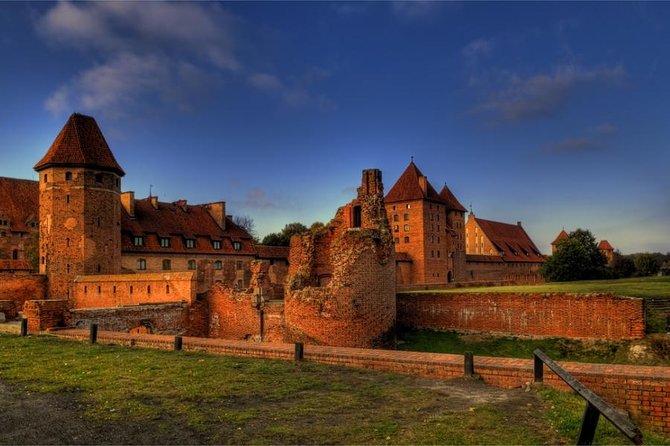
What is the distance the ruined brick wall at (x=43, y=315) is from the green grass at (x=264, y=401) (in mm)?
5148

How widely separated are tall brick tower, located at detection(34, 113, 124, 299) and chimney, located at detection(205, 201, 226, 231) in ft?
47.7

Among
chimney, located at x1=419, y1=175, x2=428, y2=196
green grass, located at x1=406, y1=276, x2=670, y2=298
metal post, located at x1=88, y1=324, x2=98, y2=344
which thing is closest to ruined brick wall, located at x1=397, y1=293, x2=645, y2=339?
green grass, located at x1=406, y1=276, x2=670, y2=298

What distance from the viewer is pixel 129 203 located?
4291 centimetres

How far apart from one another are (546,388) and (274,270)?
139ft

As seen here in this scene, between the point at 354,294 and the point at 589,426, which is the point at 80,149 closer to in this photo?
the point at 354,294

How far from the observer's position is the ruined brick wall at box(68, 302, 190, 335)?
70.4ft

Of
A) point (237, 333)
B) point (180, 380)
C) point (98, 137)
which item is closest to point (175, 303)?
point (237, 333)

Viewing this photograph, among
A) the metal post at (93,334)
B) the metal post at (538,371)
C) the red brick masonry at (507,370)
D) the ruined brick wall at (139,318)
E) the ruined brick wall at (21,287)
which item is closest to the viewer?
the red brick masonry at (507,370)

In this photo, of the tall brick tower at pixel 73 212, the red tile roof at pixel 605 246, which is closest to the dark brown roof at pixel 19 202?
the tall brick tower at pixel 73 212

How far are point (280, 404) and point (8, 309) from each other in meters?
28.8

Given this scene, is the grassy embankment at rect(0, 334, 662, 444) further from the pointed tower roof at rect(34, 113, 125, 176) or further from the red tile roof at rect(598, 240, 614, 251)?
the red tile roof at rect(598, 240, 614, 251)

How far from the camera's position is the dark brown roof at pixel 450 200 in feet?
219

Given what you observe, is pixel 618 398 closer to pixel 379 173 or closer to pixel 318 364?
pixel 318 364

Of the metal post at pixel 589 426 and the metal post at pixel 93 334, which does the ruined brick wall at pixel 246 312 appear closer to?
the metal post at pixel 93 334
